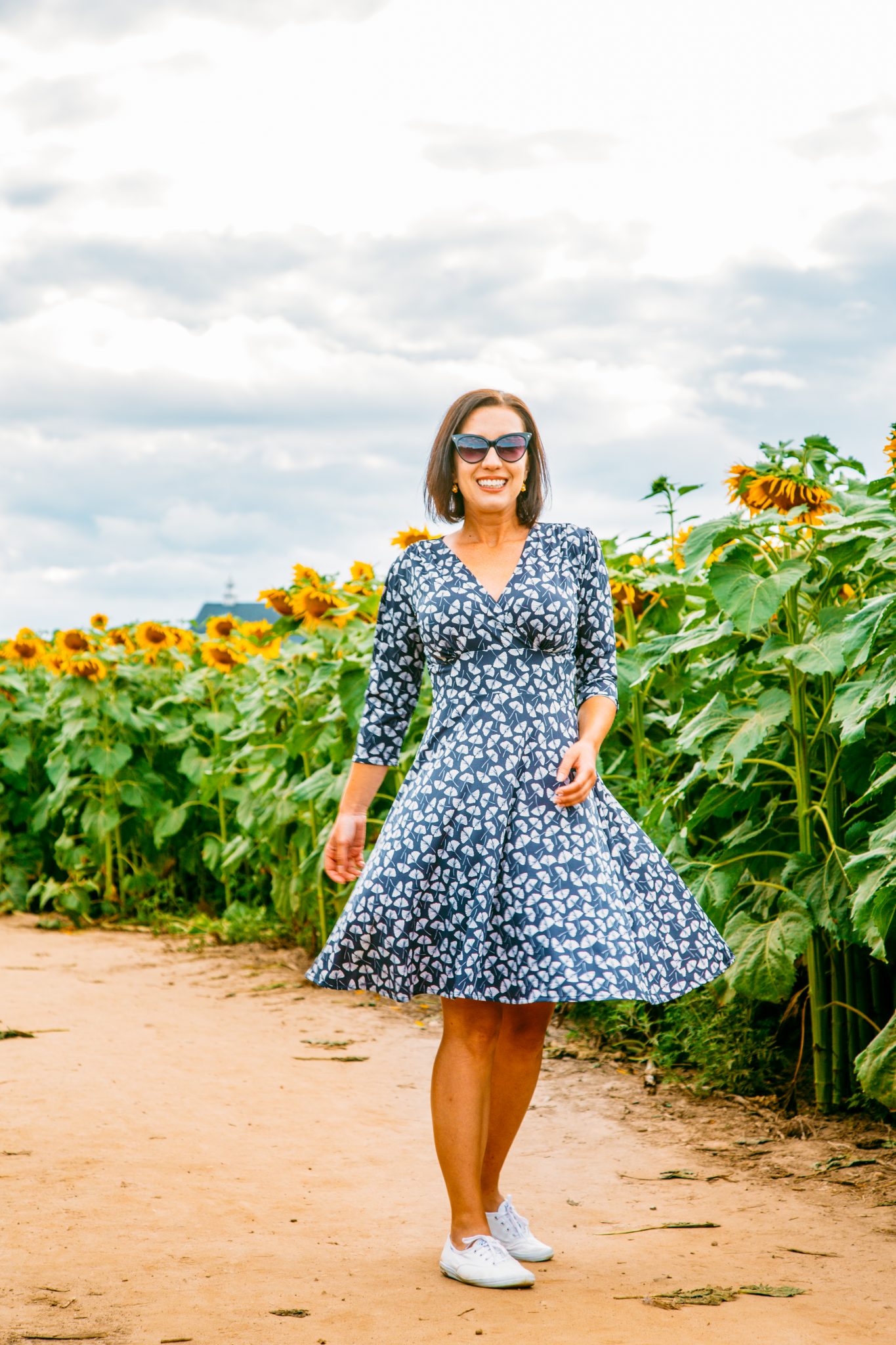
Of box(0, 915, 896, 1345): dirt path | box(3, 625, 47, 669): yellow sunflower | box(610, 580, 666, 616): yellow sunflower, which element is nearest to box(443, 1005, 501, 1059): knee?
box(0, 915, 896, 1345): dirt path

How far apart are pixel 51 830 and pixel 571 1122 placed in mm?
5849

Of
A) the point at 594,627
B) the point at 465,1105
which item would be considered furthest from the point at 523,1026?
the point at 594,627

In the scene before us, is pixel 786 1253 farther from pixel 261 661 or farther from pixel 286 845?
pixel 261 661

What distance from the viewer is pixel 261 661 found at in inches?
280

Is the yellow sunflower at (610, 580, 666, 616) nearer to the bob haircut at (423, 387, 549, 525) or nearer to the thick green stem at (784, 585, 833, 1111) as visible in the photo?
the thick green stem at (784, 585, 833, 1111)

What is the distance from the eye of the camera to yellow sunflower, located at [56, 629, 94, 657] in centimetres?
795

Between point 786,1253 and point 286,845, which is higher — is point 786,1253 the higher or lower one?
the lower one

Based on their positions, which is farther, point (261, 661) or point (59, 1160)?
point (261, 661)

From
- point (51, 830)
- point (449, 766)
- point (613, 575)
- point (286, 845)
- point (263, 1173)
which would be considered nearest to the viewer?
point (449, 766)

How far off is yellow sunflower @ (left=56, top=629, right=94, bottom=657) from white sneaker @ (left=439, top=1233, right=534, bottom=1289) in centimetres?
573

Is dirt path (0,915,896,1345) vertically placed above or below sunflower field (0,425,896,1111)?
below

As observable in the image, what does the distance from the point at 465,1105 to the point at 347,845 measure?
24.2 inches

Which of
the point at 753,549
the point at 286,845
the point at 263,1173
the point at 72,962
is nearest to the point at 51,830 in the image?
the point at 72,962

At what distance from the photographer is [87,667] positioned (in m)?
7.93
